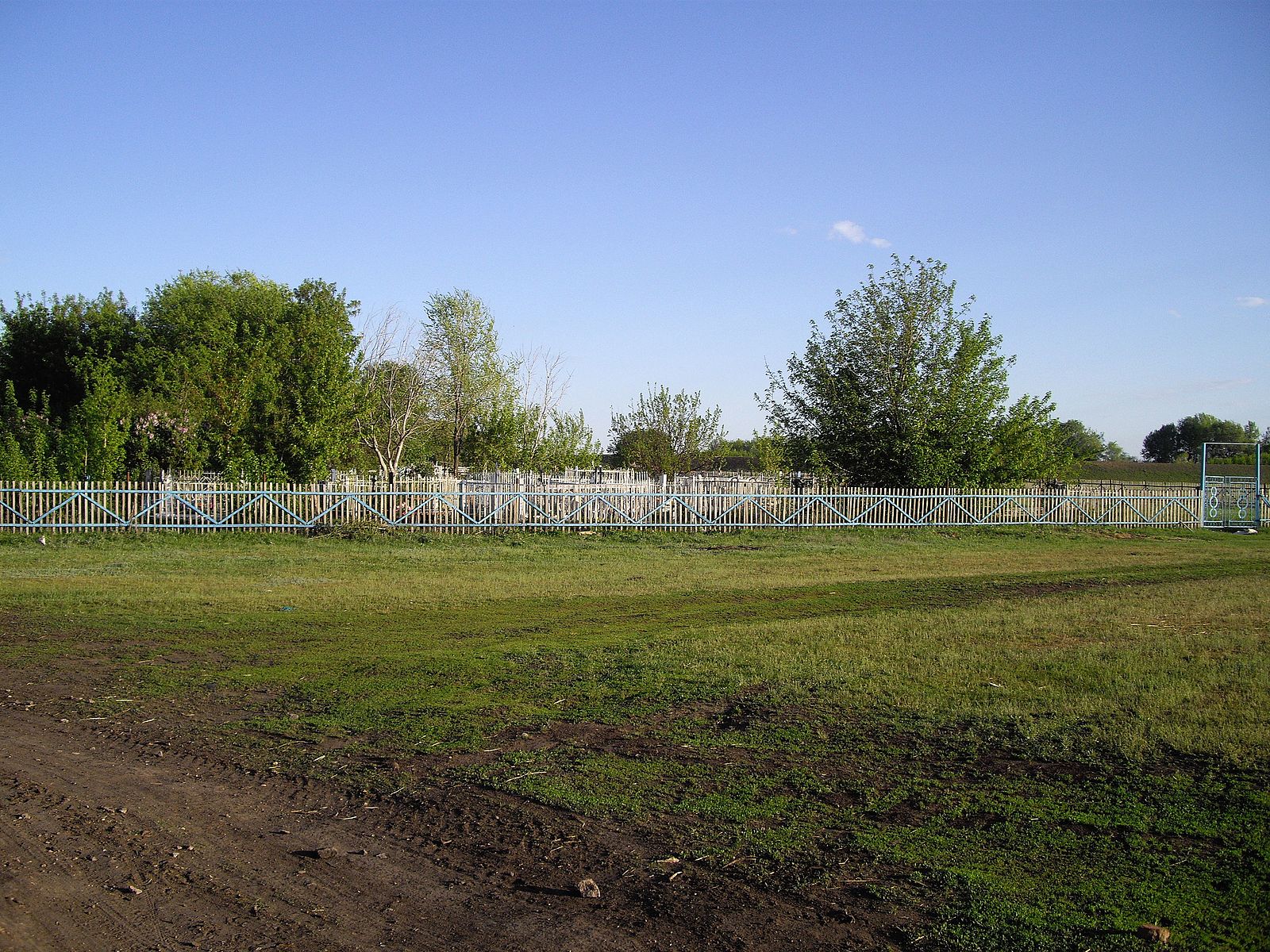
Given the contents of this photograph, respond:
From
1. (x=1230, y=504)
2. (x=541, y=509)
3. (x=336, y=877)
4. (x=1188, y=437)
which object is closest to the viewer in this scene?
(x=336, y=877)

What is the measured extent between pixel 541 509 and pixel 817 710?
845 inches

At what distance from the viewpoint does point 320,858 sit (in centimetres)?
509

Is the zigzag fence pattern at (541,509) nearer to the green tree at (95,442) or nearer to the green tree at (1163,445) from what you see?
the green tree at (95,442)

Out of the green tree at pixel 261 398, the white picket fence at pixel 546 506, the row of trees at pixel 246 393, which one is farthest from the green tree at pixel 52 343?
the white picket fence at pixel 546 506

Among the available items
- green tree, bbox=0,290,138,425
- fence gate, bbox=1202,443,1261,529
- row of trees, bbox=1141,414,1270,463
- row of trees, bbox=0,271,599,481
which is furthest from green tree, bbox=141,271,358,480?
row of trees, bbox=1141,414,1270,463

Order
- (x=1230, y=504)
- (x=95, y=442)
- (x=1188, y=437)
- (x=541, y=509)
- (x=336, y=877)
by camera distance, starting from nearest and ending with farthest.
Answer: (x=336, y=877) → (x=95, y=442) → (x=541, y=509) → (x=1230, y=504) → (x=1188, y=437)

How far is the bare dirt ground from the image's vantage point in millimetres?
4270

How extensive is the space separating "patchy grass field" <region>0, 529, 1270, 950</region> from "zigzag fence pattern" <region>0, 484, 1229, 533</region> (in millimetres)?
7522

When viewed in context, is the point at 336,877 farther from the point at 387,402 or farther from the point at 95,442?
the point at 387,402

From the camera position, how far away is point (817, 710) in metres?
8.04

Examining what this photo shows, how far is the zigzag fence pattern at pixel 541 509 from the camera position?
24.9m

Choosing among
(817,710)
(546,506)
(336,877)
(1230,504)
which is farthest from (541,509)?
(1230,504)

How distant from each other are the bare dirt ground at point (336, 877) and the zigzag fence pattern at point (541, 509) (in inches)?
801

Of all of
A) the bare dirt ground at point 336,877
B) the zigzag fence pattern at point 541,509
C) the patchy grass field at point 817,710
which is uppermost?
the zigzag fence pattern at point 541,509
